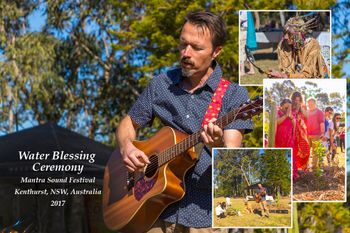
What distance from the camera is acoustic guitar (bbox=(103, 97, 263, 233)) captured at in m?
3.31

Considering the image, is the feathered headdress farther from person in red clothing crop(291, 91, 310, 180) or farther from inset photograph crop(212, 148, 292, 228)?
inset photograph crop(212, 148, 292, 228)

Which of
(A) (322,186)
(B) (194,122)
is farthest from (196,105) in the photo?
(A) (322,186)

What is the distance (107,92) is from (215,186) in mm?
15120

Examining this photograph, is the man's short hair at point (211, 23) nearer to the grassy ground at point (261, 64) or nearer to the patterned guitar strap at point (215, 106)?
the patterned guitar strap at point (215, 106)

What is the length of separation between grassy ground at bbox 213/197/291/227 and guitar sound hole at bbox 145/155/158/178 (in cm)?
47

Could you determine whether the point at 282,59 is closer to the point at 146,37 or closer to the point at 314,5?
the point at 314,5

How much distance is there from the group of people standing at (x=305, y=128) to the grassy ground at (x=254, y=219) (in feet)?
1.43

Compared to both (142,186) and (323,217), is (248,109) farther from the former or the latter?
(323,217)

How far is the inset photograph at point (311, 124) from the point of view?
3594mm

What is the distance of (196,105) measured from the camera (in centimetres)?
343

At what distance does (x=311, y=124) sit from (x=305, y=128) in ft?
0.11

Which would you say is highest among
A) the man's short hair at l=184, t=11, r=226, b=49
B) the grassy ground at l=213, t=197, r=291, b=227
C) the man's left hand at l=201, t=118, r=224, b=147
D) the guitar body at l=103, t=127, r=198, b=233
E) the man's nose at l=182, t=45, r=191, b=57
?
the man's short hair at l=184, t=11, r=226, b=49

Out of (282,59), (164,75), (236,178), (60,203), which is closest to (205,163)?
(236,178)

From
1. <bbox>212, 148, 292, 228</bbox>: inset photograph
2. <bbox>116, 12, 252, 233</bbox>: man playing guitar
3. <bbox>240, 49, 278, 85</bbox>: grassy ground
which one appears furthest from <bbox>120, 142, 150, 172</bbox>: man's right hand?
<bbox>240, 49, 278, 85</bbox>: grassy ground
